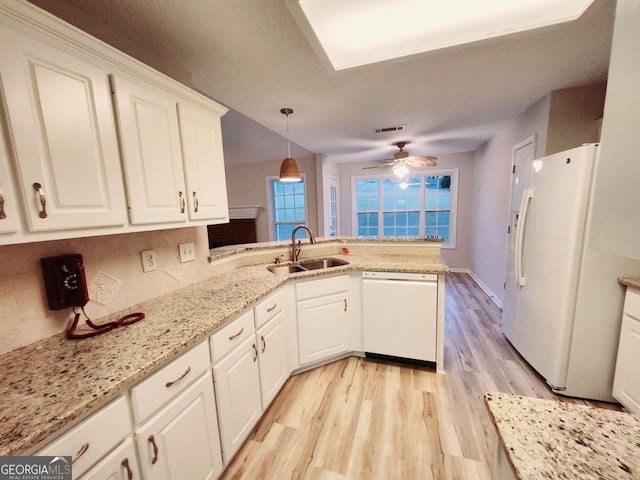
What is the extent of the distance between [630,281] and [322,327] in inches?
79.6

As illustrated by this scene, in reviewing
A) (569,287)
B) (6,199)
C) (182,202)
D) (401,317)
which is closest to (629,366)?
(569,287)

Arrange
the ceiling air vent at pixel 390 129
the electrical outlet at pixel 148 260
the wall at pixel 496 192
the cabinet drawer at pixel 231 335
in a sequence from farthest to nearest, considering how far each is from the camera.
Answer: the ceiling air vent at pixel 390 129
the wall at pixel 496 192
the electrical outlet at pixel 148 260
the cabinet drawer at pixel 231 335

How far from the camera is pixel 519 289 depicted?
2.24 meters

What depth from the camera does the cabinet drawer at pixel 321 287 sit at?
6.53ft

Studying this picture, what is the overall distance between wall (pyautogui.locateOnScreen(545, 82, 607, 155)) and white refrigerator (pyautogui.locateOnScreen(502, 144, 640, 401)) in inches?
25.4

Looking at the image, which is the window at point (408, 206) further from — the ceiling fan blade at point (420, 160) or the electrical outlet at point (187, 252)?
the electrical outlet at point (187, 252)

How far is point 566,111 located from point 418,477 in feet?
10.3

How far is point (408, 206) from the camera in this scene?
Answer: 219 inches

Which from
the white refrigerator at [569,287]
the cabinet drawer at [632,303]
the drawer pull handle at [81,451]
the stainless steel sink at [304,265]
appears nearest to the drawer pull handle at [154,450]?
the drawer pull handle at [81,451]

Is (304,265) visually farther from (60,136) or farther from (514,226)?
(514,226)

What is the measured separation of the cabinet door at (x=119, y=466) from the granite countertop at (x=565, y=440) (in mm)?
1110

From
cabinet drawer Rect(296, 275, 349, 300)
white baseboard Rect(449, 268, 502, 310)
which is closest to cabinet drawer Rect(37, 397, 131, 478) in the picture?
cabinet drawer Rect(296, 275, 349, 300)

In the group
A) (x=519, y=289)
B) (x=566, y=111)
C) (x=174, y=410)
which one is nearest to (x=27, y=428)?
(x=174, y=410)

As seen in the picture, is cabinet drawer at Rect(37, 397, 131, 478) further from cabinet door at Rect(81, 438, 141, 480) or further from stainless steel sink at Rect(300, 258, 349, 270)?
stainless steel sink at Rect(300, 258, 349, 270)
